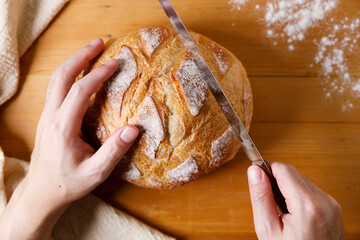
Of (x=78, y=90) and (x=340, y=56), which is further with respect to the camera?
(x=340, y=56)

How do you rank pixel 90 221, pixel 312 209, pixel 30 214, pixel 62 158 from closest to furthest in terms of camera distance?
pixel 312 209 < pixel 62 158 < pixel 30 214 < pixel 90 221

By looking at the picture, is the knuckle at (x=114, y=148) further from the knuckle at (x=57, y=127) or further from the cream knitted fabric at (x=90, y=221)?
the cream knitted fabric at (x=90, y=221)

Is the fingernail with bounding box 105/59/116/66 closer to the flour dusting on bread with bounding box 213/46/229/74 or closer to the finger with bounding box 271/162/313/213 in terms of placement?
the flour dusting on bread with bounding box 213/46/229/74

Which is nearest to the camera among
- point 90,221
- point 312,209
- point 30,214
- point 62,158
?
point 312,209

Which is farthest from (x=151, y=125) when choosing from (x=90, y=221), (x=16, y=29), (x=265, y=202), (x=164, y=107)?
(x=16, y=29)

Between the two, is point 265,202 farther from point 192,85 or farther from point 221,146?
point 192,85

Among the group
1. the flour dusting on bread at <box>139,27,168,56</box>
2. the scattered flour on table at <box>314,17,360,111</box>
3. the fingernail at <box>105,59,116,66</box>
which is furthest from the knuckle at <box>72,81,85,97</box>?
the scattered flour on table at <box>314,17,360,111</box>

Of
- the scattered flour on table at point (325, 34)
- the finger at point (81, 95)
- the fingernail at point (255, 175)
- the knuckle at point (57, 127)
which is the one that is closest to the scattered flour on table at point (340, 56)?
the scattered flour on table at point (325, 34)
